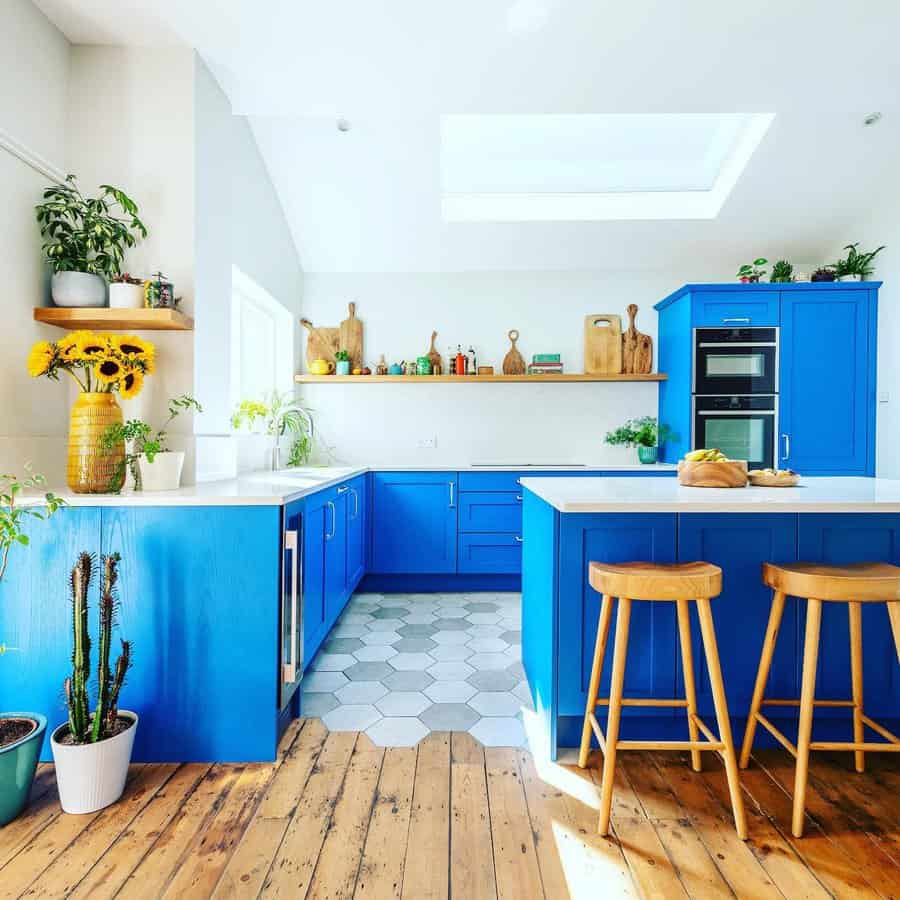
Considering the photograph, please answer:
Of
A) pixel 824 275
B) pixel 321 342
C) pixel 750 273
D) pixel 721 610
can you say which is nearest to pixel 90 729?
pixel 721 610

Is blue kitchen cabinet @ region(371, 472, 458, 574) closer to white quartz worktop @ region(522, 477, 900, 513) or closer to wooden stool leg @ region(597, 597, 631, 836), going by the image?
white quartz worktop @ region(522, 477, 900, 513)

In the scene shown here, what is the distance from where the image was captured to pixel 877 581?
1.59m

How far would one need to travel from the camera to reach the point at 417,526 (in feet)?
13.2

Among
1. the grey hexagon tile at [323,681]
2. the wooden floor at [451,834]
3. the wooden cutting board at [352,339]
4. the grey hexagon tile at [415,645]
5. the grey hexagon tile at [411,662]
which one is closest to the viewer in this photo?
the wooden floor at [451,834]

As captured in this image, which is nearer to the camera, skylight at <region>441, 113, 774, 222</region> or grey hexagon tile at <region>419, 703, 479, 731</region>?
grey hexagon tile at <region>419, 703, 479, 731</region>

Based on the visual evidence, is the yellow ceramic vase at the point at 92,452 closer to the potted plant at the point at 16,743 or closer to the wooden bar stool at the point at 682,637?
the potted plant at the point at 16,743

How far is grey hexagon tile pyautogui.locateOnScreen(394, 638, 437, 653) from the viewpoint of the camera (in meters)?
2.92

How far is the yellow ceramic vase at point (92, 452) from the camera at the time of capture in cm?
194

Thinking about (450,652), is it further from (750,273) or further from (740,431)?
(750,273)

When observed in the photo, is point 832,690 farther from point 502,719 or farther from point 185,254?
point 185,254

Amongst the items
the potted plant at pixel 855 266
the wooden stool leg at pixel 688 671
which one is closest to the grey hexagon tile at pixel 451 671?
the wooden stool leg at pixel 688 671

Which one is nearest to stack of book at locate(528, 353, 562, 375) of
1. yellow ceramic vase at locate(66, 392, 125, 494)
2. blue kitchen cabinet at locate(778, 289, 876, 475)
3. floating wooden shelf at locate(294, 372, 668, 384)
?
floating wooden shelf at locate(294, 372, 668, 384)

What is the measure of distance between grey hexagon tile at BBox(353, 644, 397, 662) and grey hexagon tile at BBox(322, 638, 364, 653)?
0.16ft

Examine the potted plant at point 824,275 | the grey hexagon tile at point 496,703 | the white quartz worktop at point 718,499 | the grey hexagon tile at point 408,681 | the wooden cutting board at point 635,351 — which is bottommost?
the grey hexagon tile at point 408,681
